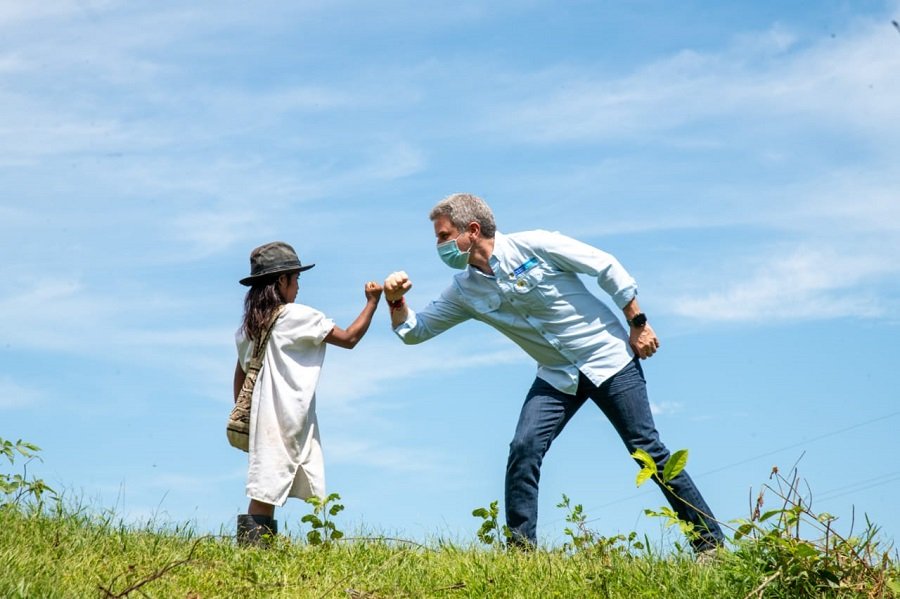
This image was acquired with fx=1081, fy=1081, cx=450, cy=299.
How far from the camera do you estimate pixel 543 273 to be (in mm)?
7750

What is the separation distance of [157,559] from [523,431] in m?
2.62

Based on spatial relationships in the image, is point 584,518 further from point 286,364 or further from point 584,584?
point 286,364

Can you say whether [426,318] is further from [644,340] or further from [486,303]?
[644,340]

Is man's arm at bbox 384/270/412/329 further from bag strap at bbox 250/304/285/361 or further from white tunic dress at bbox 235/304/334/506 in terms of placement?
bag strap at bbox 250/304/285/361

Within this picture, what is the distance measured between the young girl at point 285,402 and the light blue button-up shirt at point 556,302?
3.00 feet

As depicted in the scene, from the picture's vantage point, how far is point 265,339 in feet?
25.7

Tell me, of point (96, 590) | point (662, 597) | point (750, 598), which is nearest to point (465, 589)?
point (662, 597)

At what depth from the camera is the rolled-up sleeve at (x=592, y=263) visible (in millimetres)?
7531

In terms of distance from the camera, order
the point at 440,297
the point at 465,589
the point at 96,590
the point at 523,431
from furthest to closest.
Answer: the point at 440,297
the point at 523,431
the point at 465,589
the point at 96,590

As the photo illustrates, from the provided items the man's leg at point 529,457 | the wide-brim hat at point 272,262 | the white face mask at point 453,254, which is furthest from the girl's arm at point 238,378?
the man's leg at point 529,457

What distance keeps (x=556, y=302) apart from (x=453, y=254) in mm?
825

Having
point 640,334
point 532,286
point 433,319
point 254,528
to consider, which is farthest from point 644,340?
point 254,528

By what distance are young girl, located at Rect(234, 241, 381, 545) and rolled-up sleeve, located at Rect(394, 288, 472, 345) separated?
420mm

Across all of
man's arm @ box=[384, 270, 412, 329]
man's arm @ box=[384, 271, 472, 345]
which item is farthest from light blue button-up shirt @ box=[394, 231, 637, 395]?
man's arm @ box=[384, 270, 412, 329]
